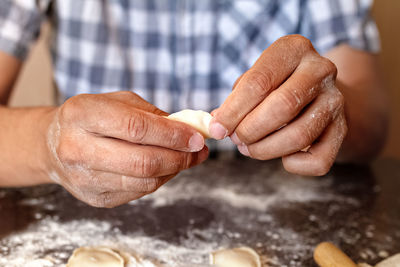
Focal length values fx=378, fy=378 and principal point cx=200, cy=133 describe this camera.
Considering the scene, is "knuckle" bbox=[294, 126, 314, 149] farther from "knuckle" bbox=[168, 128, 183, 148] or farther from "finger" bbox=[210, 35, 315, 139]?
"knuckle" bbox=[168, 128, 183, 148]

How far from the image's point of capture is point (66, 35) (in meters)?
1.21

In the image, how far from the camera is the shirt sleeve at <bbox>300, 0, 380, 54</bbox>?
1.20m

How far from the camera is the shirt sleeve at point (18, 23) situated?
41.7 inches

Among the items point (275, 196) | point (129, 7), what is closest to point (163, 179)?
point (275, 196)

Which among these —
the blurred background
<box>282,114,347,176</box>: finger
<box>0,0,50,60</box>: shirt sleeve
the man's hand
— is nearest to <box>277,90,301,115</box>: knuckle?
Result: the man's hand

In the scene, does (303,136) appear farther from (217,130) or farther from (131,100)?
(131,100)

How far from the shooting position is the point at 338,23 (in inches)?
47.6

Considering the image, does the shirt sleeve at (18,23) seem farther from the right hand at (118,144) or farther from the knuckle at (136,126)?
the knuckle at (136,126)

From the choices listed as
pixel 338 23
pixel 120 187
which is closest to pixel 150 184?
pixel 120 187

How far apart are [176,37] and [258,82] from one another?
2.45ft

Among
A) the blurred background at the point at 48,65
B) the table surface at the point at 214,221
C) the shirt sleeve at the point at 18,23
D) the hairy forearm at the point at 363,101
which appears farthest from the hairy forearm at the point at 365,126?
the shirt sleeve at the point at 18,23

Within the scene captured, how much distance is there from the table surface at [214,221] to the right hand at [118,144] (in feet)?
0.67

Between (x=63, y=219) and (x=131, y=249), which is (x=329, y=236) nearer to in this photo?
(x=131, y=249)

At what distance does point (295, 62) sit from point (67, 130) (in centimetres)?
37
